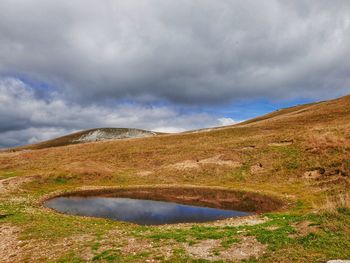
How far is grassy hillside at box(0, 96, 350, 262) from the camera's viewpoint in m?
20.8

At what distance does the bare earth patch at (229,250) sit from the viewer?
19.6m

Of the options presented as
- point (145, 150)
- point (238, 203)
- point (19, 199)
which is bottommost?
point (238, 203)

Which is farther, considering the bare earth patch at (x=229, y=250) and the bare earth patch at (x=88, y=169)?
the bare earth patch at (x=88, y=169)

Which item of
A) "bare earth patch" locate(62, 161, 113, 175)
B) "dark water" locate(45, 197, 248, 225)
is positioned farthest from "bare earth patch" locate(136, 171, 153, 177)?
"dark water" locate(45, 197, 248, 225)

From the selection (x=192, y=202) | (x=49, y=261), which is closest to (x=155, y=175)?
(x=192, y=202)

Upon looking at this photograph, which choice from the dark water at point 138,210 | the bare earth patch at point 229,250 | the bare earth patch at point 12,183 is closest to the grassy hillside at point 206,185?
the bare earth patch at point 229,250

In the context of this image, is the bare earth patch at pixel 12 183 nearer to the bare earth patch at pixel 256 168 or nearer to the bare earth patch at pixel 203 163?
the bare earth patch at pixel 203 163

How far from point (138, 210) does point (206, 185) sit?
68.0 ft

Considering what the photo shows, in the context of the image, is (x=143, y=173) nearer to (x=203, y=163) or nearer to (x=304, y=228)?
(x=203, y=163)

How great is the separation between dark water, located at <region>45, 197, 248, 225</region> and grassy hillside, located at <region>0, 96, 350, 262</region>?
11.3 feet

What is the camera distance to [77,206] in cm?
4362

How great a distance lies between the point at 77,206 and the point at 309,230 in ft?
100

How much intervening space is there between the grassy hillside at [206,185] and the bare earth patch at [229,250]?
0.21 feet

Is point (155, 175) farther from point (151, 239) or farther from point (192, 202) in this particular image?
point (151, 239)
